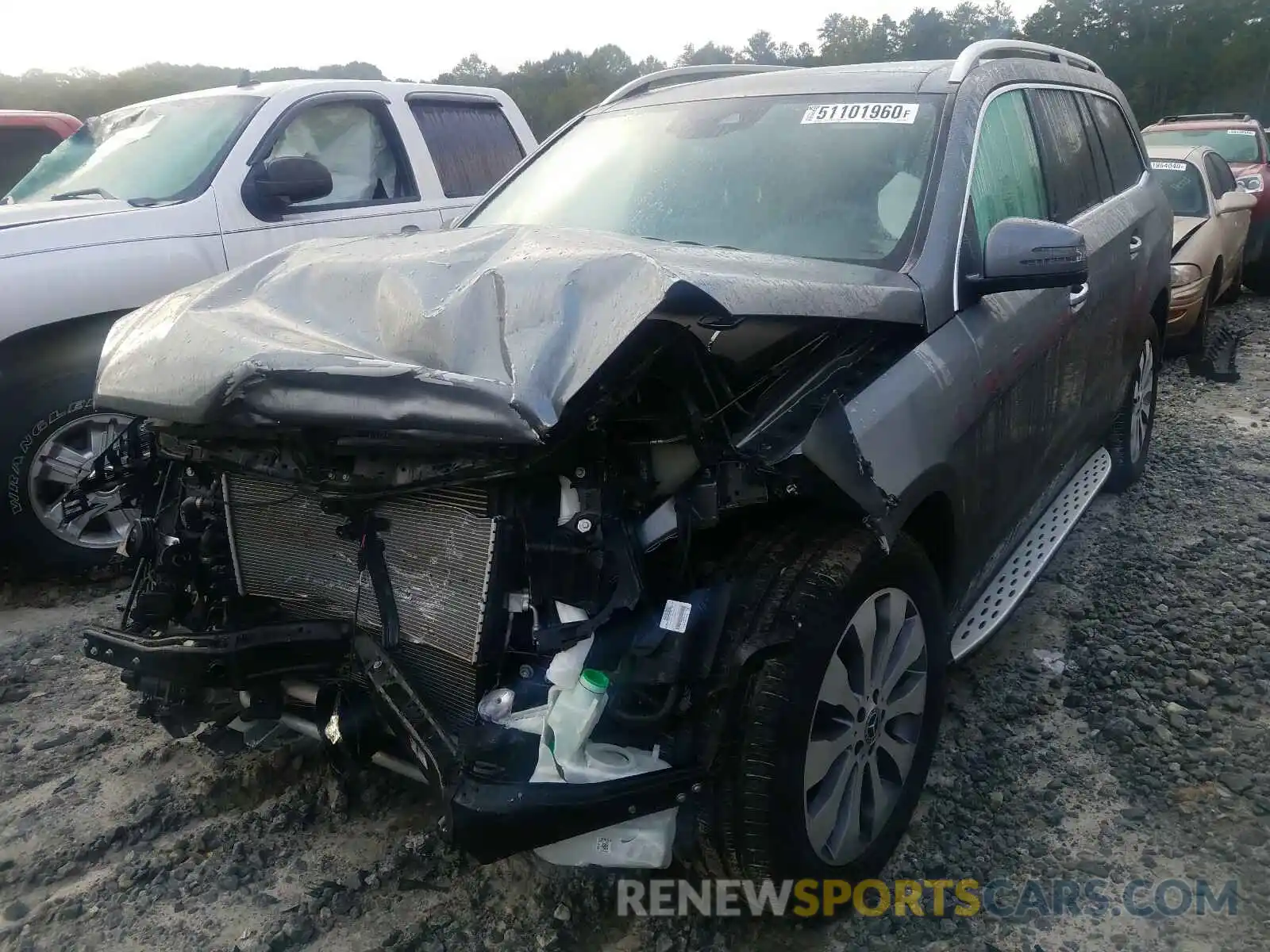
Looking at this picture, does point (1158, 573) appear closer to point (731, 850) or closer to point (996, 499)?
point (996, 499)

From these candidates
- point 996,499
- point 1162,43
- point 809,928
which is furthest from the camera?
point 1162,43

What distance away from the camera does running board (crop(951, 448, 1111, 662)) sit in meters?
2.94

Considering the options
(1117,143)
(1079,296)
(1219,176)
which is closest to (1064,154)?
(1079,296)

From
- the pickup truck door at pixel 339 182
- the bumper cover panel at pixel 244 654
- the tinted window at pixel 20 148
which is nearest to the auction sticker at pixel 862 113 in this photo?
the bumper cover panel at pixel 244 654

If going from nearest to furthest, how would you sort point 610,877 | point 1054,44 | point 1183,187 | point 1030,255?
point 610,877 → point 1030,255 → point 1183,187 → point 1054,44

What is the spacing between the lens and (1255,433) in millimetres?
5848

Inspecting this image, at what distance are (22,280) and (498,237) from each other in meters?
2.58

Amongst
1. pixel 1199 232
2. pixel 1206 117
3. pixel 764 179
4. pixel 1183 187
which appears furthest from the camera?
pixel 1206 117

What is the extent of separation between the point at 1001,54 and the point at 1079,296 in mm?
898

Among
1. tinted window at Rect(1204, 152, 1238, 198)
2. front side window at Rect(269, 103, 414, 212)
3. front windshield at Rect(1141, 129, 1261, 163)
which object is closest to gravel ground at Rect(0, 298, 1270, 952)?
front side window at Rect(269, 103, 414, 212)

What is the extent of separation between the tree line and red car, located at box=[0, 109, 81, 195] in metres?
17.6

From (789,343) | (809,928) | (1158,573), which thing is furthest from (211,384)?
(1158,573)

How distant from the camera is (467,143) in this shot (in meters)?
6.14

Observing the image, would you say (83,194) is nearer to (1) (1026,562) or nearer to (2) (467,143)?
(2) (467,143)
